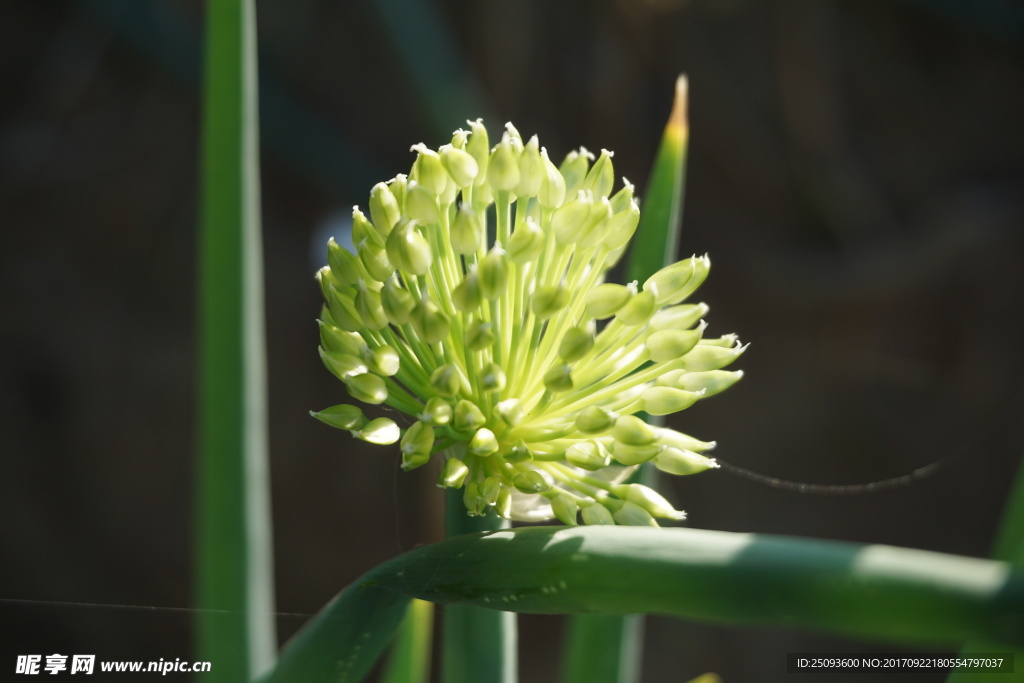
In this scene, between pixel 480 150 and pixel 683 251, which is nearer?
pixel 480 150

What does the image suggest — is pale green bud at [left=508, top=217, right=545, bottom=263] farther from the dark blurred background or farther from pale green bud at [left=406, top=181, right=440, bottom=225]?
the dark blurred background

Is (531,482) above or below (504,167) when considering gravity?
→ below

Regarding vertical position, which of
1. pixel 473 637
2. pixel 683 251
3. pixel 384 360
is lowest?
pixel 473 637

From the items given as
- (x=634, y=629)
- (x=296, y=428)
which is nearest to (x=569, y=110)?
(x=296, y=428)

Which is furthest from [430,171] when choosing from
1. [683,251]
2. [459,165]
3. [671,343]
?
[683,251]

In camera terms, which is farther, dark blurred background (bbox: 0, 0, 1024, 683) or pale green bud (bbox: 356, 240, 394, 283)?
dark blurred background (bbox: 0, 0, 1024, 683)

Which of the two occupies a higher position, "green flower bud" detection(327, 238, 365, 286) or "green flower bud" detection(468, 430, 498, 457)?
"green flower bud" detection(327, 238, 365, 286)

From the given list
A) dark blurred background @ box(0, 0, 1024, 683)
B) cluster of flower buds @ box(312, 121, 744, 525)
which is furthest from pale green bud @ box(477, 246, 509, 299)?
dark blurred background @ box(0, 0, 1024, 683)

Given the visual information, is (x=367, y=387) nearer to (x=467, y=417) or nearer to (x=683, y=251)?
(x=467, y=417)
